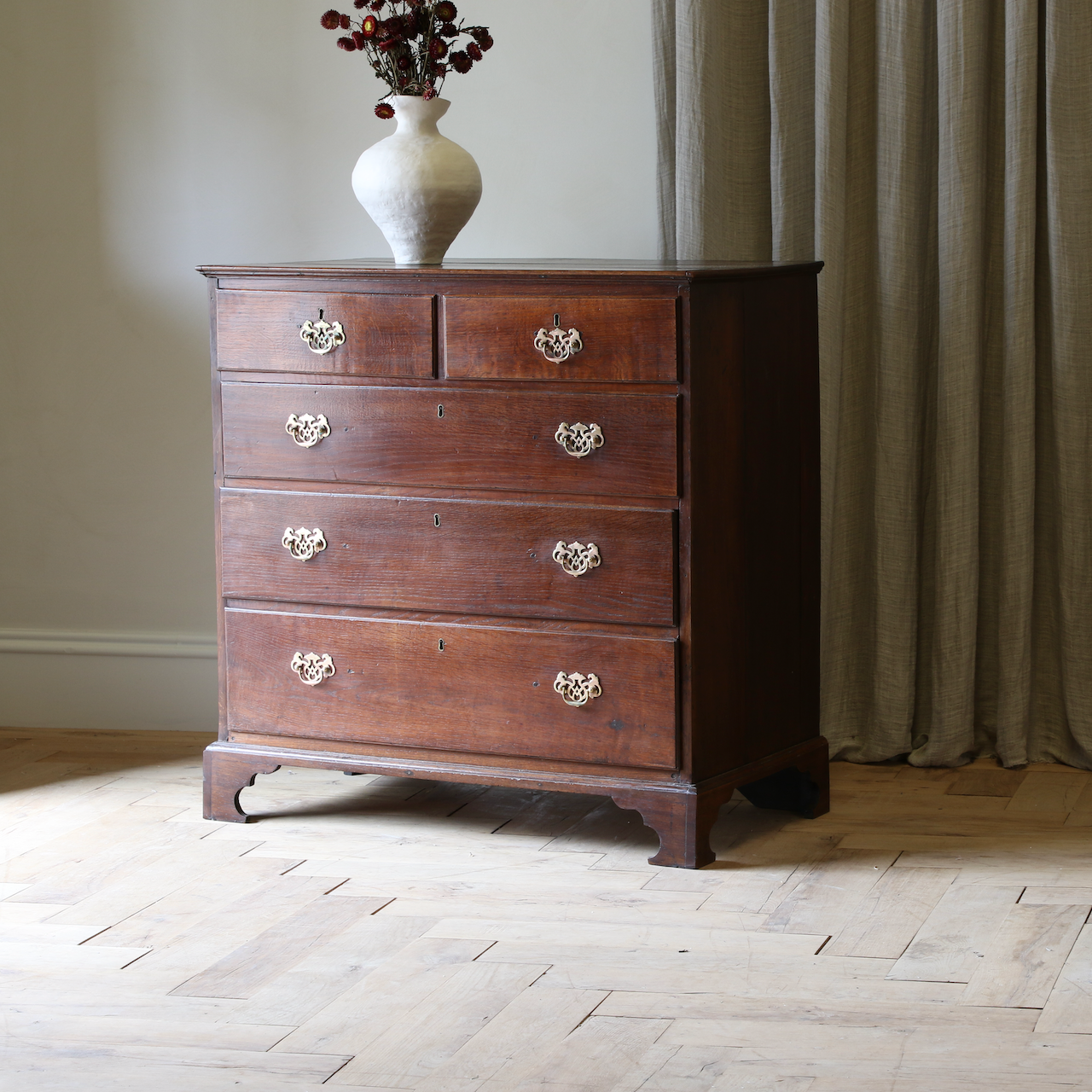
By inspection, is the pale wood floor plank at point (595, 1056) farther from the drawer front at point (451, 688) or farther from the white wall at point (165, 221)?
the white wall at point (165, 221)

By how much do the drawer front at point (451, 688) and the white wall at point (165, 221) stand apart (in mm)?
649

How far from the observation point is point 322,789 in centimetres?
277

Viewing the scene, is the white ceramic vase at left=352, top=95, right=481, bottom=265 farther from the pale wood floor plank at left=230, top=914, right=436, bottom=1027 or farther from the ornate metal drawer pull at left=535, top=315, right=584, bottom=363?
the pale wood floor plank at left=230, top=914, right=436, bottom=1027

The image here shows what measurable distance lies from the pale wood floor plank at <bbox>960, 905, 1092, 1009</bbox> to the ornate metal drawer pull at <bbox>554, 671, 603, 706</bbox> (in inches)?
25.7

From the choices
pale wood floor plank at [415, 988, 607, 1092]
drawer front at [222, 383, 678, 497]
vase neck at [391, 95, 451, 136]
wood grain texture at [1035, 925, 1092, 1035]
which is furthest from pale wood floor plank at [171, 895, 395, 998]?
vase neck at [391, 95, 451, 136]

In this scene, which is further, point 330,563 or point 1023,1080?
point 330,563

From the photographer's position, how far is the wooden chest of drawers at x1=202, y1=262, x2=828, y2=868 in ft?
7.48

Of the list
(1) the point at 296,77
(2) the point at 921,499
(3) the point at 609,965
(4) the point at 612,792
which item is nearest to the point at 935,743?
(2) the point at 921,499

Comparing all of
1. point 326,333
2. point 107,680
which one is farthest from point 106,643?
point 326,333

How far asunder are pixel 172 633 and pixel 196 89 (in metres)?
1.06

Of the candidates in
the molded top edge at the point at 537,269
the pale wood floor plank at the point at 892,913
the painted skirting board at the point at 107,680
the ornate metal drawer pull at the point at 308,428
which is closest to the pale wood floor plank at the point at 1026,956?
the pale wood floor plank at the point at 892,913

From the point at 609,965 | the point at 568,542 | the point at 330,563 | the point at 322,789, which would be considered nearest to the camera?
the point at 609,965

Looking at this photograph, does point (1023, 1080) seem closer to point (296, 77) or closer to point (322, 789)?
point (322, 789)

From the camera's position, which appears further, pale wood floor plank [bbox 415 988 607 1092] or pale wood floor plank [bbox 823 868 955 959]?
pale wood floor plank [bbox 823 868 955 959]
